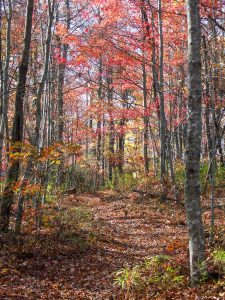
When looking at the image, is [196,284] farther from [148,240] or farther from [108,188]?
[108,188]

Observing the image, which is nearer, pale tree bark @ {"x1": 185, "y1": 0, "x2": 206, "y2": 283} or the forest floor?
pale tree bark @ {"x1": 185, "y1": 0, "x2": 206, "y2": 283}

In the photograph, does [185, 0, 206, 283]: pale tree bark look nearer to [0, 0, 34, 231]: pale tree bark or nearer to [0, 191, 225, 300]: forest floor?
[0, 191, 225, 300]: forest floor

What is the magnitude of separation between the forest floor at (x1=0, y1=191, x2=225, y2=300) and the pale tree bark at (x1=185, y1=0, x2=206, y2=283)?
47 cm

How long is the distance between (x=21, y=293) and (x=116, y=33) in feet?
38.2

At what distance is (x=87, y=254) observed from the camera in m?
7.43

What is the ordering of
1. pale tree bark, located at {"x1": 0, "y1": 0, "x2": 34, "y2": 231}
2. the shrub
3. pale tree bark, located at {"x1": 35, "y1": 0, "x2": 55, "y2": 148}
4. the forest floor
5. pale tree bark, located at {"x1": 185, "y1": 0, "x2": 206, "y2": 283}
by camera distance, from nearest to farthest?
pale tree bark, located at {"x1": 185, "y1": 0, "x2": 206, "y2": 283} → the shrub → the forest floor → pale tree bark, located at {"x1": 0, "y1": 0, "x2": 34, "y2": 231} → pale tree bark, located at {"x1": 35, "y1": 0, "x2": 55, "y2": 148}

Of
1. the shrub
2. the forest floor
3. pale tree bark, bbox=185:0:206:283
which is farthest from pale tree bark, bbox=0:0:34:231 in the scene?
pale tree bark, bbox=185:0:206:283

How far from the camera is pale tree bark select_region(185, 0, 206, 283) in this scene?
195 inches

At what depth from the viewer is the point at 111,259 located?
23.6 ft

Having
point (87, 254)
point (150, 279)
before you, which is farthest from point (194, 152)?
point (87, 254)

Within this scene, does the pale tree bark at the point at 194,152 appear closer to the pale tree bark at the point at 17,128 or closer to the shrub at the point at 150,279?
the shrub at the point at 150,279

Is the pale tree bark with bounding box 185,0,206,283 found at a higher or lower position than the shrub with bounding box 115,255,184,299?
higher

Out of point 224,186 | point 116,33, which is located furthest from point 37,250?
point 116,33

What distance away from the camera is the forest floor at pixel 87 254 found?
5.49m
